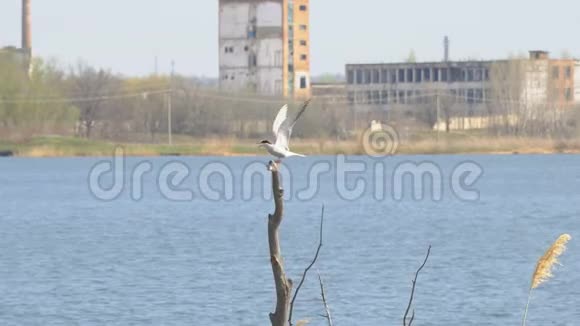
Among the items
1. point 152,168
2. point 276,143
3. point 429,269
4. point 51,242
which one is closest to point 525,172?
point 152,168

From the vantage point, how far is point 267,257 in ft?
108

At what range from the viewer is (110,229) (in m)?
45.4

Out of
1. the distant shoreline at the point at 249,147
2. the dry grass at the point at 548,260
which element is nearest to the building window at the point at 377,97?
the distant shoreline at the point at 249,147

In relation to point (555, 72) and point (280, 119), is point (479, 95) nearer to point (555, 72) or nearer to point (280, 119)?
point (555, 72)

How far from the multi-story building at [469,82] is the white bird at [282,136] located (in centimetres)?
10893

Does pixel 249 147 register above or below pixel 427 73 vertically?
below

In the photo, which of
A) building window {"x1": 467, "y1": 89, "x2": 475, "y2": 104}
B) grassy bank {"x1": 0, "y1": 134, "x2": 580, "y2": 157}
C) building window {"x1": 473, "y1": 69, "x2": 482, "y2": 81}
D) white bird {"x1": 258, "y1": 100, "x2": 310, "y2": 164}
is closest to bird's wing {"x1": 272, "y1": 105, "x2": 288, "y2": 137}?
white bird {"x1": 258, "y1": 100, "x2": 310, "y2": 164}

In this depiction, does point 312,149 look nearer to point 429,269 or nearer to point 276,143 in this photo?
point 429,269

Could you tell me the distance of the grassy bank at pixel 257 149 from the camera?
3839 inches

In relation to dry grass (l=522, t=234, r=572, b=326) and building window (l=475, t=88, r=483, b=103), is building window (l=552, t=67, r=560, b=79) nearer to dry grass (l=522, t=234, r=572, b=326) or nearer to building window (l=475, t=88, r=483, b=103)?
building window (l=475, t=88, r=483, b=103)

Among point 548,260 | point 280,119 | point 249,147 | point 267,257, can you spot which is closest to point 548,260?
point 548,260

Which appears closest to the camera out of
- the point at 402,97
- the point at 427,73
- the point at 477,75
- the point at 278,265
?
the point at 278,265

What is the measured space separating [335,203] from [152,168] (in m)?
39.9

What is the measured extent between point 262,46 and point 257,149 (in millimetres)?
30968
